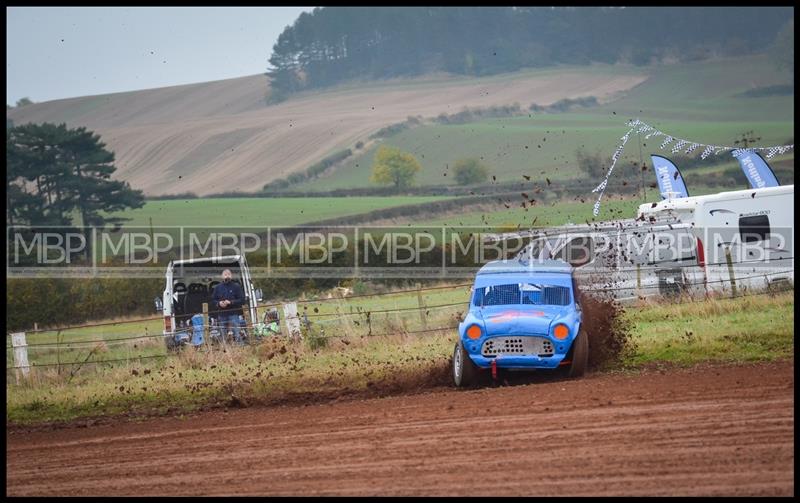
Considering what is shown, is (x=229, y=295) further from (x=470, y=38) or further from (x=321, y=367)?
(x=470, y=38)

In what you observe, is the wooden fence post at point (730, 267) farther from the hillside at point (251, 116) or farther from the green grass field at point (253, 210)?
the hillside at point (251, 116)

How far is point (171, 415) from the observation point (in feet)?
50.0

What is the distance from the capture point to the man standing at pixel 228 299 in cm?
2111

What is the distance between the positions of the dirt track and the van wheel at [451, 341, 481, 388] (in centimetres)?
70

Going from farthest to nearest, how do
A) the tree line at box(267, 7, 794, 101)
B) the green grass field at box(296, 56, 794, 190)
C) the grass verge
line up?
1. the tree line at box(267, 7, 794, 101)
2. the green grass field at box(296, 56, 794, 190)
3. the grass verge

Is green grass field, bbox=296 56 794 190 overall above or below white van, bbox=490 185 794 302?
above

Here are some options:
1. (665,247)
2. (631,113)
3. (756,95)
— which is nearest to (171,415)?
(665,247)

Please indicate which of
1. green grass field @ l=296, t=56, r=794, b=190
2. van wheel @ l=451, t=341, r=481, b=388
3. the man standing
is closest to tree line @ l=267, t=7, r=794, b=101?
green grass field @ l=296, t=56, r=794, b=190

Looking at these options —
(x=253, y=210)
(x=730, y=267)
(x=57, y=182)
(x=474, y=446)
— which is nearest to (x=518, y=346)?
(x=474, y=446)

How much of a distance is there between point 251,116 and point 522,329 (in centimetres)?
8180

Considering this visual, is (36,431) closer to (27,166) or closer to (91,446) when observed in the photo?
(91,446)

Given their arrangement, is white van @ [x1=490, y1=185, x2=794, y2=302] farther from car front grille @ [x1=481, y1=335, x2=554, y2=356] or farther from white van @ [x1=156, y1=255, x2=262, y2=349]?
car front grille @ [x1=481, y1=335, x2=554, y2=356]

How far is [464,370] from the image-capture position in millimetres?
14977

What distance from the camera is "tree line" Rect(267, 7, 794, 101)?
107m
